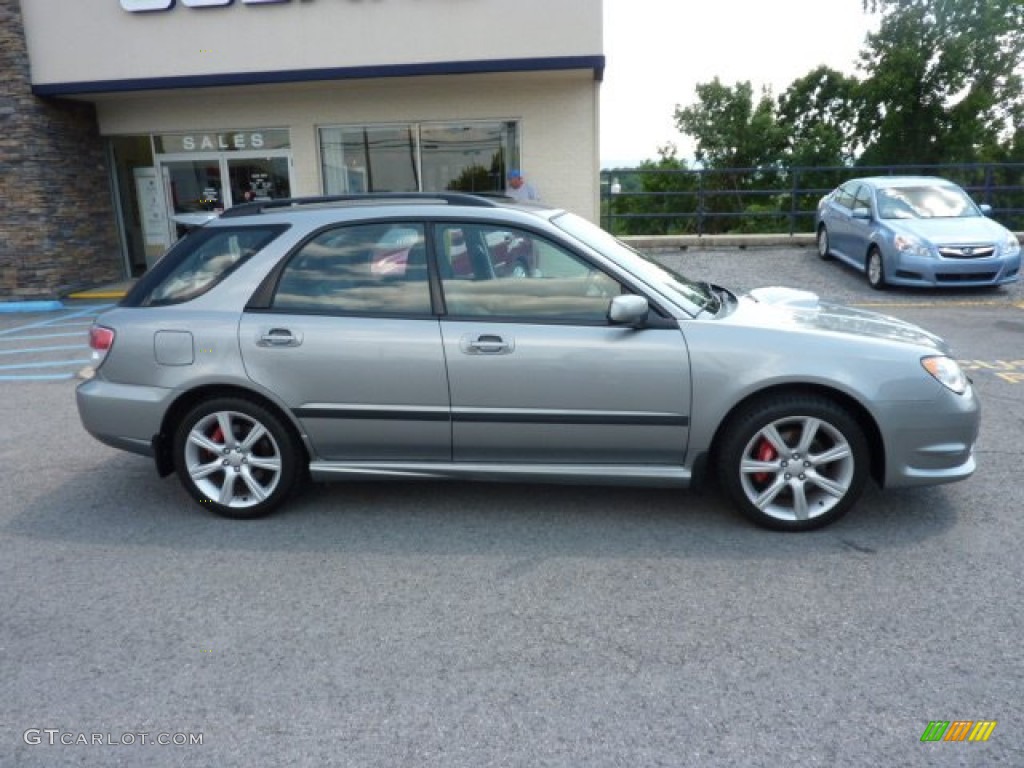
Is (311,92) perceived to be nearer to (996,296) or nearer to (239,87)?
(239,87)

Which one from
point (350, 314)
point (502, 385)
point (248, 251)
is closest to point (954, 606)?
point (502, 385)

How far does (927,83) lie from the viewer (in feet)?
121

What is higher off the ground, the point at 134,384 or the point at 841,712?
the point at 134,384

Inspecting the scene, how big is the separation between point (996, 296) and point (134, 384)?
11713mm

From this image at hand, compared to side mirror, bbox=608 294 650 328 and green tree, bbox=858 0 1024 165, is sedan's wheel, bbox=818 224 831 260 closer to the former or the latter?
side mirror, bbox=608 294 650 328

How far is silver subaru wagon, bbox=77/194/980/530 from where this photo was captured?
4.04 metres

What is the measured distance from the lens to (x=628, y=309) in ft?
13.0

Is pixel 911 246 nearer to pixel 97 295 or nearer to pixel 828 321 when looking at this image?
pixel 828 321

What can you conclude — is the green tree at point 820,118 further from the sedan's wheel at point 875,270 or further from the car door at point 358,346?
the car door at point 358,346

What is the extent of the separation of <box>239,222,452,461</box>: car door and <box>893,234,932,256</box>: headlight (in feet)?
31.4

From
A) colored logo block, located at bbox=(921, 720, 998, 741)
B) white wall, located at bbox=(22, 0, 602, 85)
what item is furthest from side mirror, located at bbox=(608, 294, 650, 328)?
white wall, located at bbox=(22, 0, 602, 85)

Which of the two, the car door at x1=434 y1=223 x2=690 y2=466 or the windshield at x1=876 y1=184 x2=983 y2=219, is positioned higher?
the windshield at x1=876 y1=184 x2=983 y2=219

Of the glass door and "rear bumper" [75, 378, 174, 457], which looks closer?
"rear bumper" [75, 378, 174, 457]

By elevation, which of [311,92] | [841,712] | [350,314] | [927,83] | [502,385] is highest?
[927,83]
